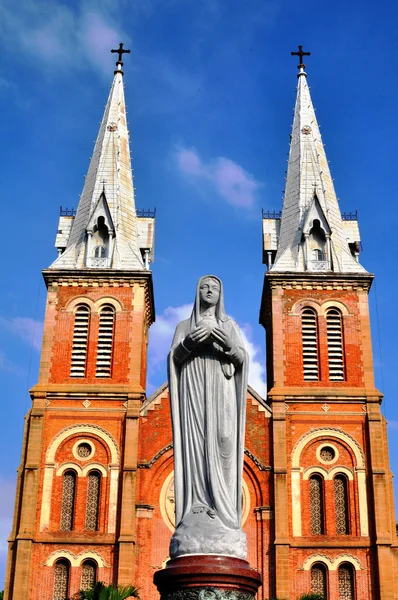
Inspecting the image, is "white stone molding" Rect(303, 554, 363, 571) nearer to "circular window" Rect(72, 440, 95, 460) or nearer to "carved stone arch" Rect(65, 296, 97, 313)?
"circular window" Rect(72, 440, 95, 460)

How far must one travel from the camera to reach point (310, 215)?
37.3 metres

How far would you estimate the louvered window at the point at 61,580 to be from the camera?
2978 centimetres

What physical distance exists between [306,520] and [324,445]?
2.97 meters

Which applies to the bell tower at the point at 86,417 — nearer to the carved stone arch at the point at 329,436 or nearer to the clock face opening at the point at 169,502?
the clock face opening at the point at 169,502

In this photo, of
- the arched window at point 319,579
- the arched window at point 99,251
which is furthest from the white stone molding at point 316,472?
the arched window at point 99,251

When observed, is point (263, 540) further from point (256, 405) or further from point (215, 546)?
point (215, 546)

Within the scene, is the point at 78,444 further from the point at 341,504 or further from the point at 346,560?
the point at 346,560

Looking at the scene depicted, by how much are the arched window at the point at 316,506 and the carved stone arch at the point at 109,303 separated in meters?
10.1

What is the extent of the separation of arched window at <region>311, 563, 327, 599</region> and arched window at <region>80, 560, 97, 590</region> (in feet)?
24.9

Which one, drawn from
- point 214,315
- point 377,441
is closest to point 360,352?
point 377,441

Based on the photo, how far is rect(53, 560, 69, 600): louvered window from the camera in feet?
97.7

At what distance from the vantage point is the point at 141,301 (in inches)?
1369

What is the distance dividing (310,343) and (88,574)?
12023 millimetres

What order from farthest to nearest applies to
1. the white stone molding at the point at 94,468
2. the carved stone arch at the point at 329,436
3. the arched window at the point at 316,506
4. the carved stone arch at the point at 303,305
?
the carved stone arch at the point at 303,305 → the carved stone arch at the point at 329,436 → the white stone molding at the point at 94,468 → the arched window at the point at 316,506
